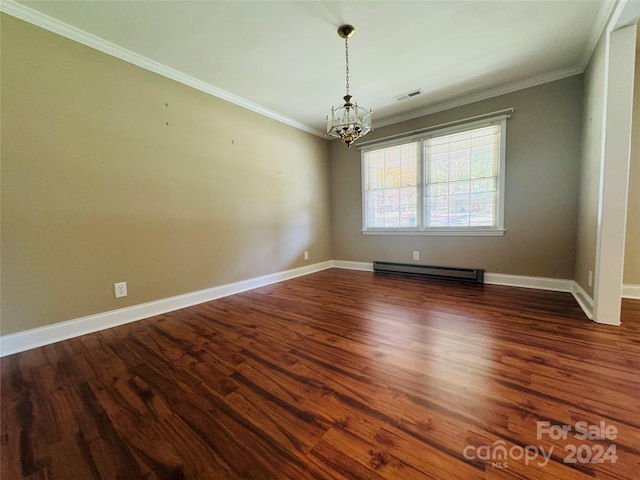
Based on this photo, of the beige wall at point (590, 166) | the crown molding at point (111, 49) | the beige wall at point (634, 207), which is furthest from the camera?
the beige wall at point (634, 207)

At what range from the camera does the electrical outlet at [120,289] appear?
2358mm

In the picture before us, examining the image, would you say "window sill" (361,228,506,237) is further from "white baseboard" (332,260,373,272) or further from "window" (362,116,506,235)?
"white baseboard" (332,260,373,272)

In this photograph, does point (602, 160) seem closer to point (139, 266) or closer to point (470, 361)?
point (470, 361)

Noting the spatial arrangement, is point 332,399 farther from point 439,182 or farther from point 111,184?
point 439,182

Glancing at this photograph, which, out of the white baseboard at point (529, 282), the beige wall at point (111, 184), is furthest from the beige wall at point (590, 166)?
the beige wall at point (111, 184)

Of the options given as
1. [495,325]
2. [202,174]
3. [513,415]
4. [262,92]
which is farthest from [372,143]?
[513,415]

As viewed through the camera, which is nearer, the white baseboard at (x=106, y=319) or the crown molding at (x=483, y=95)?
the white baseboard at (x=106, y=319)

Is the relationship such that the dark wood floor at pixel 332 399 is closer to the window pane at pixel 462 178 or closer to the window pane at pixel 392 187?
the window pane at pixel 462 178

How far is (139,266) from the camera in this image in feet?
8.23

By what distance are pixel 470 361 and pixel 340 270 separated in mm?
3175

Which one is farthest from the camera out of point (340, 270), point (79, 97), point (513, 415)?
point (340, 270)

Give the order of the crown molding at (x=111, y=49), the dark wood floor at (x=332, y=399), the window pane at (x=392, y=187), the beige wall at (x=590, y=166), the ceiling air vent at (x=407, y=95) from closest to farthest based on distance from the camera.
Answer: the dark wood floor at (x=332, y=399) → the crown molding at (x=111, y=49) → the beige wall at (x=590, y=166) → the ceiling air vent at (x=407, y=95) → the window pane at (x=392, y=187)

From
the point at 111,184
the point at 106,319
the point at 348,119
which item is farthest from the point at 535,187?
the point at 106,319

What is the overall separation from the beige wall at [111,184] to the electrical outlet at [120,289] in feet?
0.15
